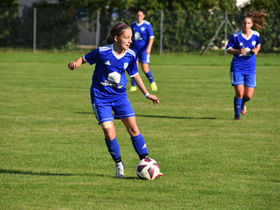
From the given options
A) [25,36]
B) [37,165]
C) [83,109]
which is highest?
[37,165]

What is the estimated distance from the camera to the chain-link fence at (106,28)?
118ft

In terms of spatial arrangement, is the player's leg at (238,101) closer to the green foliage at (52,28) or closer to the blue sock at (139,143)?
the blue sock at (139,143)

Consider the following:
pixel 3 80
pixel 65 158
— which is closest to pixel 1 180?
pixel 65 158

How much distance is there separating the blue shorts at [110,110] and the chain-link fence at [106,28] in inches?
1137

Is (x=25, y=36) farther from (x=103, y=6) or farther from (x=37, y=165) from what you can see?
(x=37, y=165)

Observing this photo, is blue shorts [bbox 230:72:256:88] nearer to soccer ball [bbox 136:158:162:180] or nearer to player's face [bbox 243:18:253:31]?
player's face [bbox 243:18:253:31]

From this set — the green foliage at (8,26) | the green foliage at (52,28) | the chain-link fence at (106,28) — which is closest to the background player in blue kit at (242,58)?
the chain-link fence at (106,28)

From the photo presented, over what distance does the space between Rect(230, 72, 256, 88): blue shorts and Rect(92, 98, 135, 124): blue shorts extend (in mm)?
5538

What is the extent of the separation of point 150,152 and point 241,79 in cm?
420

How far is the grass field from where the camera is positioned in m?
6.32

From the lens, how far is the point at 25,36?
3900cm

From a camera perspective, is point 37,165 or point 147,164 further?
point 37,165

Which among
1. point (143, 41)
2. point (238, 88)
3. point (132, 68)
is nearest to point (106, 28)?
point (143, 41)

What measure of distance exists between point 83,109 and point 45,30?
25.5m
